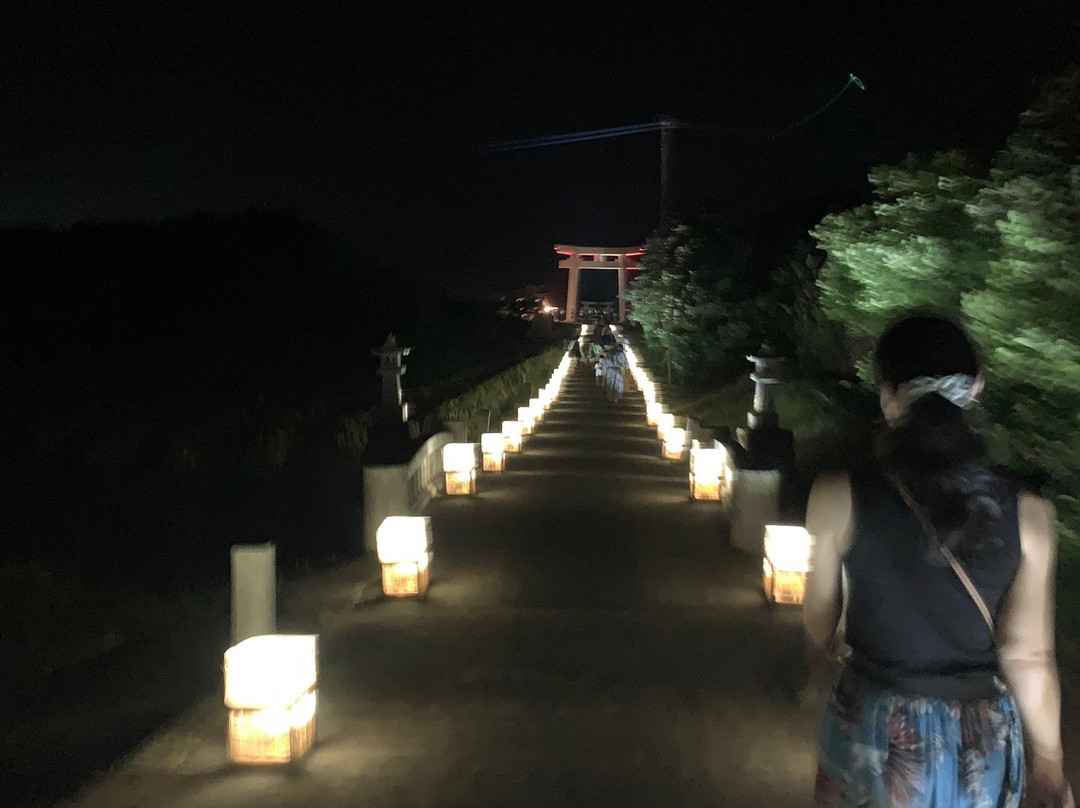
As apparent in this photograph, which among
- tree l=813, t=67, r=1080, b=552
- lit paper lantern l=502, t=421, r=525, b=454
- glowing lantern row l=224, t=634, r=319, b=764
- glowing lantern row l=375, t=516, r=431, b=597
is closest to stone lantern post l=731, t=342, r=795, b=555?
tree l=813, t=67, r=1080, b=552

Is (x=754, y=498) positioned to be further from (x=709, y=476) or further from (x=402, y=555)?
(x=402, y=555)

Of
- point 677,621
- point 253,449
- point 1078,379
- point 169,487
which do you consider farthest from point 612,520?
point 253,449

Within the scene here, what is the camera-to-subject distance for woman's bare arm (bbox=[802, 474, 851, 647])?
2545mm

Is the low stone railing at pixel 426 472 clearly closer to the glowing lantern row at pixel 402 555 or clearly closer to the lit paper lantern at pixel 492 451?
the lit paper lantern at pixel 492 451

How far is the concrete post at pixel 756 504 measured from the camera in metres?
10.2

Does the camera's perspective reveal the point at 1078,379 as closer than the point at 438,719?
No

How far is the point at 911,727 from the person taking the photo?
8.12 feet

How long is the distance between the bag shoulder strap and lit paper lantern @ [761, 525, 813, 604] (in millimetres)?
5618

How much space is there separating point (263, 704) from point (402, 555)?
3.31 metres

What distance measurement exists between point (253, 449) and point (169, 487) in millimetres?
3485

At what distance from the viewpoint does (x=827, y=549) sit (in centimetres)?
260

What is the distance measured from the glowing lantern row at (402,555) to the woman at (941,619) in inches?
230

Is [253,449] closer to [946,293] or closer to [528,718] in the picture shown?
[946,293]

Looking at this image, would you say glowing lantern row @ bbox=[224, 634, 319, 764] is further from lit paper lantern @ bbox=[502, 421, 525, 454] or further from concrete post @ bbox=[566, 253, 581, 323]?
concrete post @ bbox=[566, 253, 581, 323]
